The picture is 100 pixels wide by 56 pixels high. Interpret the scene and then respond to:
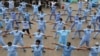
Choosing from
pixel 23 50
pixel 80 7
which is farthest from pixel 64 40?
pixel 80 7

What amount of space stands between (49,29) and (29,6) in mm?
8155

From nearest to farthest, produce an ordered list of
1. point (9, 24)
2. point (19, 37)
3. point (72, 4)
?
point (19, 37) < point (9, 24) < point (72, 4)

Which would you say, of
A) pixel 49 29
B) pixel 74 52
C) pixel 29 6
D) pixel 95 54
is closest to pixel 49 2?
pixel 29 6

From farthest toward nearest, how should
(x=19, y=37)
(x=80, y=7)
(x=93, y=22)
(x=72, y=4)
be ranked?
(x=72, y=4) < (x=80, y=7) < (x=93, y=22) < (x=19, y=37)

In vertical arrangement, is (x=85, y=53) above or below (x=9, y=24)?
below

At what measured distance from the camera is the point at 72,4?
98.2 ft

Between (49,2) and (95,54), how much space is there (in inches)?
580

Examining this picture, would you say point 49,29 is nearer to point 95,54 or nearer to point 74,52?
point 74,52

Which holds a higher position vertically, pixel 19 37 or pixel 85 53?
pixel 19 37

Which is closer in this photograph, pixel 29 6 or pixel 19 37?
pixel 19 37

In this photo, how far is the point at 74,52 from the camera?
15445 mm

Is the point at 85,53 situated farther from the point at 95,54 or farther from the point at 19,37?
the point at 19,37

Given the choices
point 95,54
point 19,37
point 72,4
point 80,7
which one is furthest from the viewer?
point 72,4

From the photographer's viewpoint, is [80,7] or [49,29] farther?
[80,7]
